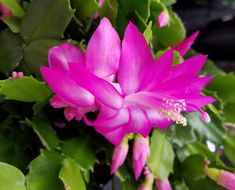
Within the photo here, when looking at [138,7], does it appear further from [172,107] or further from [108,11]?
[172,107]

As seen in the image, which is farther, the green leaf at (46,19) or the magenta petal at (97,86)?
the green leaf at (46,19)

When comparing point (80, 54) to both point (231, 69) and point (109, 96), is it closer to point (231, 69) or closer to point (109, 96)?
point (109, 96)

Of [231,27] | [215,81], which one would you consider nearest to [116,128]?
[215,81]

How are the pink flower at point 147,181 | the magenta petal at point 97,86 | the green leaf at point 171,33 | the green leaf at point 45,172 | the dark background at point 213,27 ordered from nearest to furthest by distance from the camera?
the magenta petal at point 97,86 → the green leaf at point 45,172 → the pink flower at point 147,181 → the green leaf at point 171,33 → the dark background at point 213,27

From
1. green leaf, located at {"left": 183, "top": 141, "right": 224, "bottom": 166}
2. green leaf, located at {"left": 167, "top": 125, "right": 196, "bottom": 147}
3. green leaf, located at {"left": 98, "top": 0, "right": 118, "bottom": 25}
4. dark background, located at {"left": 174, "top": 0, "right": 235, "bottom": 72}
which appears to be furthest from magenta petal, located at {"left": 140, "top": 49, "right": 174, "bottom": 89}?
dark background, located at {"left": 174, "top": 0, "right": 235, "bottom": 72}

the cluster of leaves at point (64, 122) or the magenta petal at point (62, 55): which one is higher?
the magenta petal at point (62, 55)

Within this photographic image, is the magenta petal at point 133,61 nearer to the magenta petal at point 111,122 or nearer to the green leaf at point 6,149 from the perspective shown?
the magenta petal at point 111,122

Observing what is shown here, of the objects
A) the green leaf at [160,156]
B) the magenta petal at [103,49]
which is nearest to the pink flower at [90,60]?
the magenta petal at [103,49]
